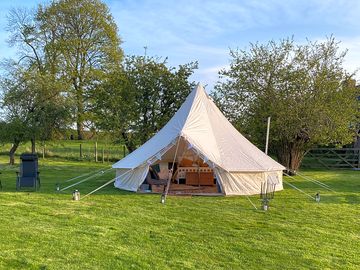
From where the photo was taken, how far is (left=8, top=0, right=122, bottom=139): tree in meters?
23.3

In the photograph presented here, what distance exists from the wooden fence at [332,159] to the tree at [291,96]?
397 cm

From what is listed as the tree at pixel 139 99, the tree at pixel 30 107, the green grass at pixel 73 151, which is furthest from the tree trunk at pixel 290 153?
the tree at pixel 30 107

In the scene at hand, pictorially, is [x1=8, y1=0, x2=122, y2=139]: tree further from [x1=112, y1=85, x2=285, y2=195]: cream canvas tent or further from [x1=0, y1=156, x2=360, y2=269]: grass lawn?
[x1=0, y1=156, x2=360, y2=269]: grass lawn

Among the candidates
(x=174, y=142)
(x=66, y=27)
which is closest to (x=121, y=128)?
(x=174, y=142)

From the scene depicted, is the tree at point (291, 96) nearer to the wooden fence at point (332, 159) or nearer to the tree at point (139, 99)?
the tree at point (139, 99)

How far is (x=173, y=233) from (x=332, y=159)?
17160 millimetres

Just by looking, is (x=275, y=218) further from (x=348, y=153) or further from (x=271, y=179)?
(x=348, y=153)

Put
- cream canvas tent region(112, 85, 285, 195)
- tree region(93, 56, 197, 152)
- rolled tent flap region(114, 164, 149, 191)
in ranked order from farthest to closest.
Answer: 1. tree region(93, 56, 197, 152)
2. rolled tent flap region(114, 164, 149, 191)
3. cream canvas tent region(112, 85, 285, 195)

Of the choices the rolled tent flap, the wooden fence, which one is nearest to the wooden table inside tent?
the rolled tent flap

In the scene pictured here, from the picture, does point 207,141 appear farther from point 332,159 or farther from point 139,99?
point 332,159

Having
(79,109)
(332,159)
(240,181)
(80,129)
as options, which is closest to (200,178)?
(240,181)

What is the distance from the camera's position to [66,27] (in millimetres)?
23703

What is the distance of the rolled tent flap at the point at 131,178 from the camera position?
31.8ft

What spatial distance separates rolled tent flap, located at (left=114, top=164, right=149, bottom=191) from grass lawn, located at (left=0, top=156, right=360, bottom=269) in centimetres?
76
